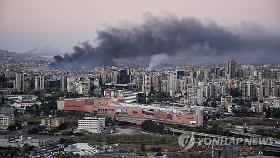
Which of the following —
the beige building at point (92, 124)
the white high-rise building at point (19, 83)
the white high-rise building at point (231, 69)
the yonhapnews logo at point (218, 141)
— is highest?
the white high-rise building at point (231, 69)

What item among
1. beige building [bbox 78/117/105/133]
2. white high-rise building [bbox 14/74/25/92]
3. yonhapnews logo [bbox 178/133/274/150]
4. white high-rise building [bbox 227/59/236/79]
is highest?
white high-rise building [bbox 227/59/236/79]

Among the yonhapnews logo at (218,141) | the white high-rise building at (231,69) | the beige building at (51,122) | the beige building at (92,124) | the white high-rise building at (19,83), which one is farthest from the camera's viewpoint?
the white high-rise building at (231,69)

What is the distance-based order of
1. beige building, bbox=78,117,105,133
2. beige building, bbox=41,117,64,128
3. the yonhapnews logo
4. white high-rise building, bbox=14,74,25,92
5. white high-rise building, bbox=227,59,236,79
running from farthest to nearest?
white high-rise building, bbox=227,59,236,79 → white high-rise building, bbox=14,74,25,92 → beige building, bbox=41,117,64,128 → beige building, bbox=78,117,105,133 → the yonhapnews logo

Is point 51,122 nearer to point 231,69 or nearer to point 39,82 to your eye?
point 39,82

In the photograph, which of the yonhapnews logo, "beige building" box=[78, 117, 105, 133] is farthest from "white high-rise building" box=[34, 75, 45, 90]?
the yonhapnews logo

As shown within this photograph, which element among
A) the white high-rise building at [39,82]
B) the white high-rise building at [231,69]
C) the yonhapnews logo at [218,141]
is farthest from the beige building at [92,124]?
the white high-rise building at [231,69]

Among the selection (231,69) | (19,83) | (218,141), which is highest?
(231,69)

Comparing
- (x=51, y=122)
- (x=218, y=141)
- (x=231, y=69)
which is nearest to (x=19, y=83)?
(x=51, y=122)

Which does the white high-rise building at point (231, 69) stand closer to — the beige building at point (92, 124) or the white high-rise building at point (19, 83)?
the white high-rise building at point (19, 83)

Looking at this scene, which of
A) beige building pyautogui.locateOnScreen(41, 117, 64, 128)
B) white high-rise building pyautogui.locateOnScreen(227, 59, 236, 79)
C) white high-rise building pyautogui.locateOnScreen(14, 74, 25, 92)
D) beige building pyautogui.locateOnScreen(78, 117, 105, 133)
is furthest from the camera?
white high-rise building pyautogui.locateOnScreen(227, 59, 236, 79)

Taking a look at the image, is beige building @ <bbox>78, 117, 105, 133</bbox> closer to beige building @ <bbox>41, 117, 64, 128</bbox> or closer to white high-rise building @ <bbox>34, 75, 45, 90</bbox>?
beige building @ <bbox>41, 117, 64, 128</bbox>

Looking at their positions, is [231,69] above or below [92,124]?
above

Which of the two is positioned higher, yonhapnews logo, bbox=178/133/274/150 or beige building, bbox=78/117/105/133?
beige building, bbox=78/117/105/133
